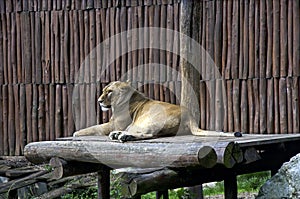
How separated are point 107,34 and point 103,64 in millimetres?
441

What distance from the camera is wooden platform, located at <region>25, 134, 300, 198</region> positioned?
7094mm

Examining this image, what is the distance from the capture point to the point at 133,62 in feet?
37.0

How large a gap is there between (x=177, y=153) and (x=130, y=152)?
0.57 metres

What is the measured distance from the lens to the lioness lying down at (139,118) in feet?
26.8

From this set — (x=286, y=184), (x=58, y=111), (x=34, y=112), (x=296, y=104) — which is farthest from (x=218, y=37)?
(x=34, y=112)

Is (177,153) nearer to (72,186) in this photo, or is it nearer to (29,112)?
(72,186)

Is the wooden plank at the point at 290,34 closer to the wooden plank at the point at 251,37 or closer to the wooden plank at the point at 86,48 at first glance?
the wooden plank at the point at 251,37

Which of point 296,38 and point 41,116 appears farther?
point 41,116

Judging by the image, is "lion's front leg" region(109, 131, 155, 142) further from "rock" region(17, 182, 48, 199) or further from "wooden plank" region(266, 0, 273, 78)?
"rock" region(17, 182, 48, 199)

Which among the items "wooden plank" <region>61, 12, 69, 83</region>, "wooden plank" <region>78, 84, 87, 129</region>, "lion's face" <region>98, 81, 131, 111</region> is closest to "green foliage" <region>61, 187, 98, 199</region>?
"wooden plank" <region>78, 84, 87, 129</region>

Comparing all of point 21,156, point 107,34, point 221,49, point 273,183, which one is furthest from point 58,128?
point 273,183

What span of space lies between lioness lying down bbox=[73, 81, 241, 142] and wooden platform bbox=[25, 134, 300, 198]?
205 mm

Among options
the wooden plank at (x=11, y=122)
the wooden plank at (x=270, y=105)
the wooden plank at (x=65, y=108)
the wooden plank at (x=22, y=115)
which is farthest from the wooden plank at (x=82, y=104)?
the wooden plank at (x=270, y=105)

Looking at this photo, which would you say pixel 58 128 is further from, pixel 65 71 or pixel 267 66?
pixel 267 66
